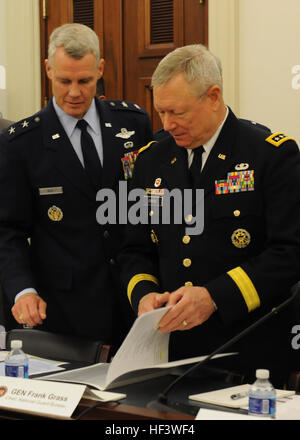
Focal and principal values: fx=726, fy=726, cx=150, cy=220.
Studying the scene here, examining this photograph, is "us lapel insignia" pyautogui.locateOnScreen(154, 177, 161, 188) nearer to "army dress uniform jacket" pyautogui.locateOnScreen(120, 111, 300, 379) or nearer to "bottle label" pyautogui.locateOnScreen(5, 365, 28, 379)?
"army dress uniform jacket" pyautogui.locateOnScreen(120, 111, 300, 379)

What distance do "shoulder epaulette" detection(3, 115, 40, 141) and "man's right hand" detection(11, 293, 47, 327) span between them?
568 millimetres

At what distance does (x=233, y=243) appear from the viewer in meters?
2.01

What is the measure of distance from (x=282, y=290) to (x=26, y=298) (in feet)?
2.56

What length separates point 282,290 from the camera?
1938 mm

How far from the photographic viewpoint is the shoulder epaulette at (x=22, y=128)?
246cm

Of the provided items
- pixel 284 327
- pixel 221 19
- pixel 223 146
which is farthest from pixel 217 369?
pixel 221 19

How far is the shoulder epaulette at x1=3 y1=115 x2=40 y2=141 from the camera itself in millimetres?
2455

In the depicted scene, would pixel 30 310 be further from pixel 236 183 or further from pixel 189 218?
pixel 236 183

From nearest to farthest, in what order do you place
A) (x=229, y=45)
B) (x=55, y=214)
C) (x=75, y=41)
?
(x=75, y=41) < (x=55, y=214) < (x=229, y=45)

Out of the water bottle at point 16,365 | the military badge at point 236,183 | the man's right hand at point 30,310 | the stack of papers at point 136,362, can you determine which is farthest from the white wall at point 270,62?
the water bottle at point 16,365

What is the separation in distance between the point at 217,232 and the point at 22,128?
0.85m

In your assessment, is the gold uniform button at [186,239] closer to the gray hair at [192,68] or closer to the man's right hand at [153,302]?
the man's right hand at [153,302]

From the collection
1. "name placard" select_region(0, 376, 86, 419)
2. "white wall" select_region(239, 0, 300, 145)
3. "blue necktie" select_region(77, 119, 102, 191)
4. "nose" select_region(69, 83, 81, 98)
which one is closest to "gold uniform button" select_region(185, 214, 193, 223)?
"blue necktie" select_region(77, 119, 102, 191)

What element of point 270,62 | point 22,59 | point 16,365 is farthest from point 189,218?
point 22,59
